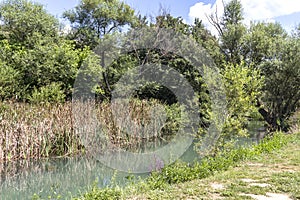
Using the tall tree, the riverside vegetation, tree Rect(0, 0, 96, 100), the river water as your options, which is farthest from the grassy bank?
the tall tree

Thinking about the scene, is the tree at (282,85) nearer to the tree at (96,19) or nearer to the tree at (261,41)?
the tree at (261,41)

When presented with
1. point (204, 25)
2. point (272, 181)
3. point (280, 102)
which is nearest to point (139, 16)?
point (204, 25)

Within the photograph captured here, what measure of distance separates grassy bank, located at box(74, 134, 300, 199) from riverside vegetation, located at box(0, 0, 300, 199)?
0.15ft

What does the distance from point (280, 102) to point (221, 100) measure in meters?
6.91

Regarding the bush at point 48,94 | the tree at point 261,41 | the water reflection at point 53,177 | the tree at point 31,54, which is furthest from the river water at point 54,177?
the tree at point 261,41

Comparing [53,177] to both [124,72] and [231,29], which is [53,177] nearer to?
[124,72]

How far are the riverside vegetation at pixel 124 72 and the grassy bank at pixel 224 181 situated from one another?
0.05 metres

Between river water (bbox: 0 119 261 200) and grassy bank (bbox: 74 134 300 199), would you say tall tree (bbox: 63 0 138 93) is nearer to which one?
river water (bbox: 0 119 261 200)

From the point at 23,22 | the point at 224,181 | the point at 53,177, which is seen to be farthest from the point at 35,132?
the point at 23,22

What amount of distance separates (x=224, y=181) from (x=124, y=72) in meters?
10.9

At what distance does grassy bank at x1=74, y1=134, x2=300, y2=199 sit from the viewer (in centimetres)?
387

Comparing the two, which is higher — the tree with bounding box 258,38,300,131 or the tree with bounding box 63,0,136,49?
the tree with bounding box 63,0,136,49

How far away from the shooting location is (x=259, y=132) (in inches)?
527

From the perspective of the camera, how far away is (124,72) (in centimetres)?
1475
